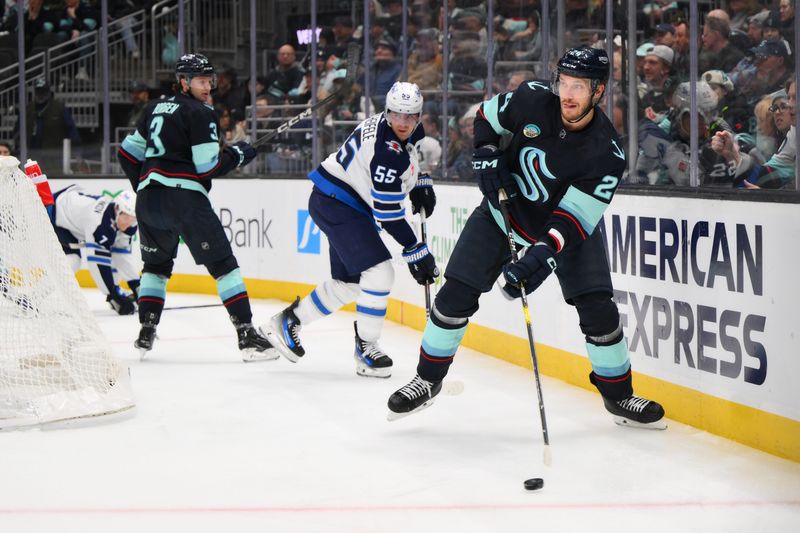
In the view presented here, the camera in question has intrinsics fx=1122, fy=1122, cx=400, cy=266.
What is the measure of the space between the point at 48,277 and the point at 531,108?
178 cm

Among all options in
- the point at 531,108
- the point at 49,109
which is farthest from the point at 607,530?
the point at 49,109

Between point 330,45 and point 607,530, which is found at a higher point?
point 330,45

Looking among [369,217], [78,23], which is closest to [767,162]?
[369,217]

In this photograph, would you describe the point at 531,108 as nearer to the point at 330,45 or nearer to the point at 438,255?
the point at 438,255

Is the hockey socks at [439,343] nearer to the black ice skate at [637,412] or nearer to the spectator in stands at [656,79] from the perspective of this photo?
the black ice skate at [637,412]

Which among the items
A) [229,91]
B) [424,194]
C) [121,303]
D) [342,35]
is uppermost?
[342,35]

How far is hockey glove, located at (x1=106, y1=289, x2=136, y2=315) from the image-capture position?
6734mm

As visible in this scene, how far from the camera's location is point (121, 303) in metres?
6.75

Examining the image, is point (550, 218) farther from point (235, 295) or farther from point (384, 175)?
point (235, 295)

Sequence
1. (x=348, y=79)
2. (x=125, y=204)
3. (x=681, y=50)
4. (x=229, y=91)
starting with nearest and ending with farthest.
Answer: (x=681, y=50) < (x=125, y=204) < (x=348, y=79) < (x=229, y=91)

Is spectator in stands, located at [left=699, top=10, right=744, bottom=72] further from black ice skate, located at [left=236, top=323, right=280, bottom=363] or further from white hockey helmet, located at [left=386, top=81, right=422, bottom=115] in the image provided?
black ice skate, located at [left=236, top=323, right=280, bottom=363]

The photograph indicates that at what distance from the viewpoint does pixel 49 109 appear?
8.66 meters

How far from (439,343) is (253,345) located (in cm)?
167

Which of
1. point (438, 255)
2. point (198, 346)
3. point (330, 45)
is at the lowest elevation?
point (198, 346)
